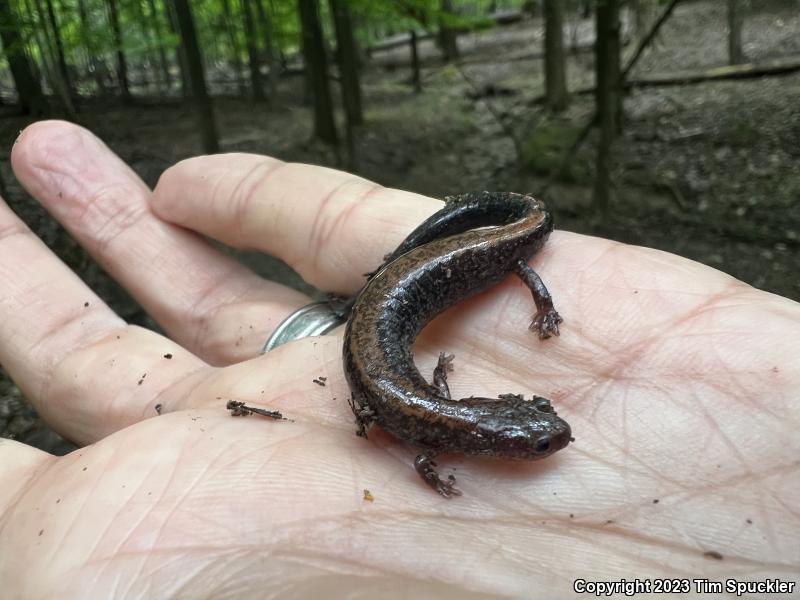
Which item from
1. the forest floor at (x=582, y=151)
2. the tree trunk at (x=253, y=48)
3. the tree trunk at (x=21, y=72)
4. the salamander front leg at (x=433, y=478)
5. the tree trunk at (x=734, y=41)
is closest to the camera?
the salamander front leg at (x=433, y=478)

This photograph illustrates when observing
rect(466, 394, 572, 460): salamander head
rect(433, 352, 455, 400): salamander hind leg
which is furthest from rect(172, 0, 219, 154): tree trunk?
rect(466, 394, 572, 460): salamander head

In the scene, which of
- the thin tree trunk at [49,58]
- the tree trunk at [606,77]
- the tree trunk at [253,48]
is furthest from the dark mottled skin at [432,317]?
the tree trunk at [253,48]

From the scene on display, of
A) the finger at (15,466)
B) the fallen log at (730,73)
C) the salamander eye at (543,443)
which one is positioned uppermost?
the fallen log at (730,73)

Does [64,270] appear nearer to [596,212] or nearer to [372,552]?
[372,552]

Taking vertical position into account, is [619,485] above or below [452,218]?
below

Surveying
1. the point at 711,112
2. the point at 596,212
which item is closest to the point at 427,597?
the point at 596,212

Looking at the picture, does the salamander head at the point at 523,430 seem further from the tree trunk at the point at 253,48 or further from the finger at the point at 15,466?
the tree trunk at the point at 253,48

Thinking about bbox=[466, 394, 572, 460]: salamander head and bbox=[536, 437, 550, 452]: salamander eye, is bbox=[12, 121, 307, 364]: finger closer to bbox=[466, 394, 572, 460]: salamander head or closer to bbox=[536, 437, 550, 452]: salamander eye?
bbox=[466, 394, 572, 460]: salamander head
